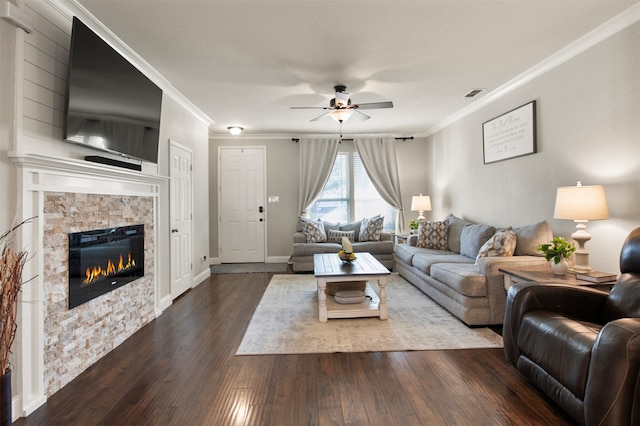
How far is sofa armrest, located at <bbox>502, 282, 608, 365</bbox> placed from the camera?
2.07 meters

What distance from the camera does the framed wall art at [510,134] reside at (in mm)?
3535

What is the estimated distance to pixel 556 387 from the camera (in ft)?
5.69

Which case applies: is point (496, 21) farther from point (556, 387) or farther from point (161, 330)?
point (161, 330)

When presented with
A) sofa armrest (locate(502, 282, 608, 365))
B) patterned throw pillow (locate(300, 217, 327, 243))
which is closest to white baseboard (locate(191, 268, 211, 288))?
patterned throw pillow (locate(300, 217, 327, 243))

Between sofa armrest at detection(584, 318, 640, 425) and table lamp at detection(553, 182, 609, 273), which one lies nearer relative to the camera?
sofa armrest at detection(584, 318, 640, 425)

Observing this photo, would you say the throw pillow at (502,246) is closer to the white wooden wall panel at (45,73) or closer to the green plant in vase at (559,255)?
the green plant in vase at (559,255)

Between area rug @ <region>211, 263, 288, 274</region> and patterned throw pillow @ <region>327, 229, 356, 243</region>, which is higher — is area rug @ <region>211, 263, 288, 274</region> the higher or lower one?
the lower one

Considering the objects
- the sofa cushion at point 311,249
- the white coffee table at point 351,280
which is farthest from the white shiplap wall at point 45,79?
the sofa cushion at point 311,249

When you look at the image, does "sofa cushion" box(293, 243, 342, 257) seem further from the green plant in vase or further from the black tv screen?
the green plant in vase

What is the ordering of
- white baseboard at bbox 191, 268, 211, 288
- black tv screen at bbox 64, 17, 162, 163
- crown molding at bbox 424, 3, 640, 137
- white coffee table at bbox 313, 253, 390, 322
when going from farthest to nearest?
white baseboard at bbox 191, 268, 211, 288 → white coffee table at bbox 313, 253, 390, 322 → crown molding at bbox 424, 3, 640, 137 → black tv screen at bbox 64, 17, 162, 163

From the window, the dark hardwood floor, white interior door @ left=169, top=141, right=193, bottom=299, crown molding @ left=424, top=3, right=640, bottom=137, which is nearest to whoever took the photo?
the dark hardwood floor

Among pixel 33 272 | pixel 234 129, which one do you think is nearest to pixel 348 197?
pixel 234 129

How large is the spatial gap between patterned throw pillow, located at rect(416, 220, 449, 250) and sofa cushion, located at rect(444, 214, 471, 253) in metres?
0.06

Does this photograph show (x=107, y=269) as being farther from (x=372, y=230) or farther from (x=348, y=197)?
(x=348, y=197)
